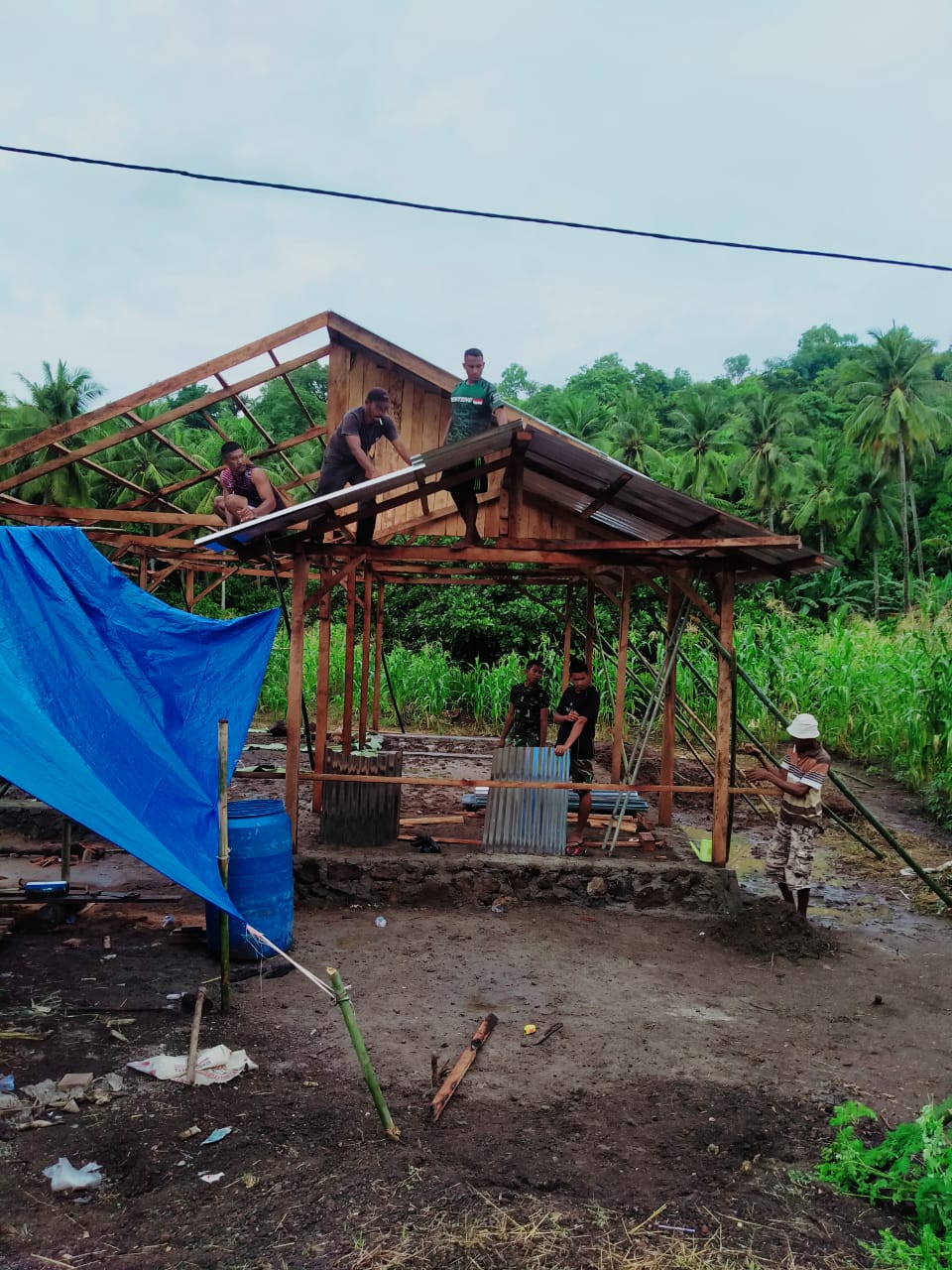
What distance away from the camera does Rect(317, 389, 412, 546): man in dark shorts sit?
24.6 ft

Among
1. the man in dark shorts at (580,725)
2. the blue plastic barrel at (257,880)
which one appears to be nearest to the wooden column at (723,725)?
the man in dark shorts at (580,725)

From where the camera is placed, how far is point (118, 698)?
18.7 feet

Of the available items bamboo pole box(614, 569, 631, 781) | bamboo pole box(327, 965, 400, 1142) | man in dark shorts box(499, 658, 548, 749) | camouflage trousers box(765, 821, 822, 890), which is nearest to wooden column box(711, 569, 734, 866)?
camouflage trousers box(765, 821, 822, 890)

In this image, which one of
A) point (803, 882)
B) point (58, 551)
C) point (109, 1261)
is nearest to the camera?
point (109, 1261)

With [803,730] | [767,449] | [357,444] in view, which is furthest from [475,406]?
[767,449]

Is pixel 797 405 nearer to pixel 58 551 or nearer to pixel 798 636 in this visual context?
pixel 798 636

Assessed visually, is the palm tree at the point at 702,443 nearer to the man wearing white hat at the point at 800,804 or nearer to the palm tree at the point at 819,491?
the palm tree at the point at 819,491

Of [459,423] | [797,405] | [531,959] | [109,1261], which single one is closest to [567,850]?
[531,959]

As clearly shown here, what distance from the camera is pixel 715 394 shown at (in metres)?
46.3

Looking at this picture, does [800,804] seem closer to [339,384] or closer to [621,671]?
[621,671]

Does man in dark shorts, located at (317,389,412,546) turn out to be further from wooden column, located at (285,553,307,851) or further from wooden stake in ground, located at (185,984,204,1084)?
wooden stake in ground, located at (185,984,204,1084)

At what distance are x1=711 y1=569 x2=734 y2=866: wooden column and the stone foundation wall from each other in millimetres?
296

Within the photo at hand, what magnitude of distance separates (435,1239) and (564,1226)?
488 mm

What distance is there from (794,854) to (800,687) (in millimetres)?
9025
